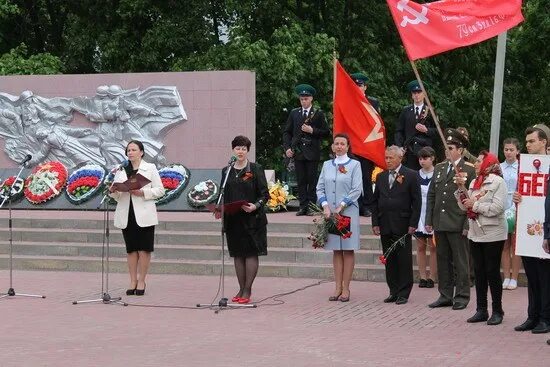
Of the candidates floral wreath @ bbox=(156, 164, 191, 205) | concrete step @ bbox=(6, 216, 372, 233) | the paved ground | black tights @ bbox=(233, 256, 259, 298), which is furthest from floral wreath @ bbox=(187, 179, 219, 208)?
black tights @ bbox=(233, 256, 259, 298)

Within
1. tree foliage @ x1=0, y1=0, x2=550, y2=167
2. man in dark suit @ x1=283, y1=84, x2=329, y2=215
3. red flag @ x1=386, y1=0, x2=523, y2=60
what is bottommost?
man in dark suit @ x1=283, y1=84, x2=329, y2=215

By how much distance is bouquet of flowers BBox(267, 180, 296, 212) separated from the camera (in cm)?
1888

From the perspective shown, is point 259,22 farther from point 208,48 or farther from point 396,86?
point 396,86

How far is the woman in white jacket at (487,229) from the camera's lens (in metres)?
11.2

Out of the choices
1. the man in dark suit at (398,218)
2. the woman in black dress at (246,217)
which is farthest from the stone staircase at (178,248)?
the woman in black dress at (246,217)

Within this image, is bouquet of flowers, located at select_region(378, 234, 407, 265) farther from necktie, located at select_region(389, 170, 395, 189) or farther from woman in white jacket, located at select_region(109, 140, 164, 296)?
woman in white jacket, located at select_region(109, 140, 164, 296)

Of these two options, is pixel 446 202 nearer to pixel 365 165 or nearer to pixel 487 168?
pixel 487 168

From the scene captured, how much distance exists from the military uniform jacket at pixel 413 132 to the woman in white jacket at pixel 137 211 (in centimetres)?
442

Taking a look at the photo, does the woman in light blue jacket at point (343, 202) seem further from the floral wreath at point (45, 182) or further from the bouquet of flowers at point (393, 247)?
the floral wreath at point (45, 182)

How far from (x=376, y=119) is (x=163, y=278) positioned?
383 centimetres

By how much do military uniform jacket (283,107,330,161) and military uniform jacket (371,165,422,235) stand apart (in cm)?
483

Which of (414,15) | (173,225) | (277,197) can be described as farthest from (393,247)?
(277,197)

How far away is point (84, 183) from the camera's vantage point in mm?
20234

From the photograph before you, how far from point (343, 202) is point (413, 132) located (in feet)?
12.3
